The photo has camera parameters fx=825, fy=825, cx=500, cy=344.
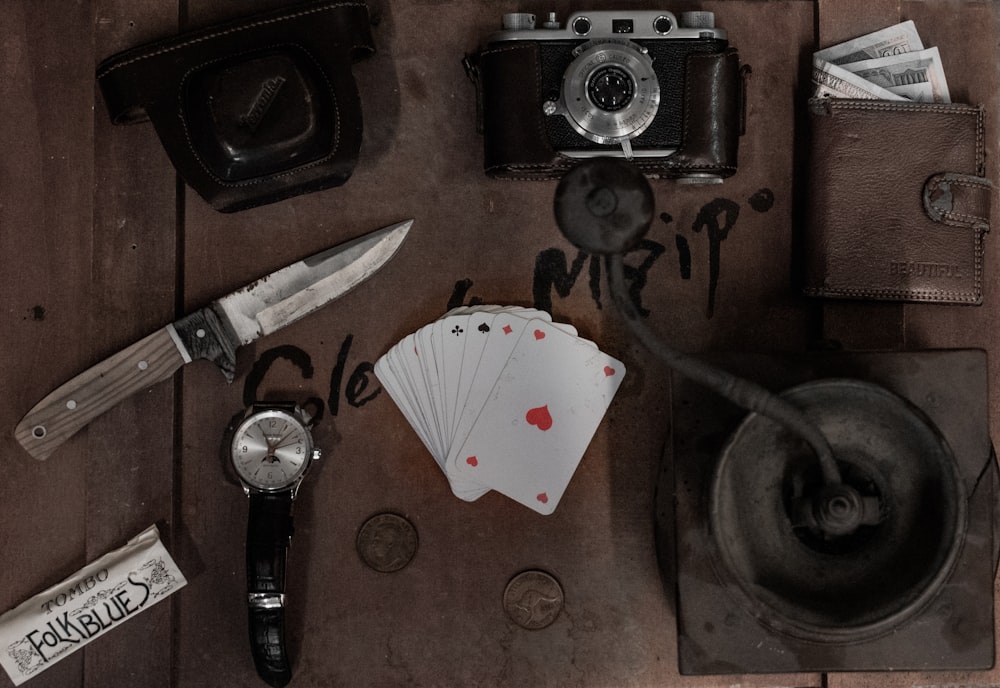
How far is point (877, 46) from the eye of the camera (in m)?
1.25

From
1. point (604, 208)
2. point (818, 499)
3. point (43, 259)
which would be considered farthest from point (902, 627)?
point (43, 259)

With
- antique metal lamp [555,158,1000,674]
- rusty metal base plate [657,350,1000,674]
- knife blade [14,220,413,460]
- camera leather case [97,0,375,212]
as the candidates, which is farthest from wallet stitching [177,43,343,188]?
rusty metal base plate [657,350,1000,674]

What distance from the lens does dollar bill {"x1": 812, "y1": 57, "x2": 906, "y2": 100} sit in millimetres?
1220

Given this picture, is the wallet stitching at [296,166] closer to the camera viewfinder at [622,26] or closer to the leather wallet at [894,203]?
the camera viewfinder at [622,26]

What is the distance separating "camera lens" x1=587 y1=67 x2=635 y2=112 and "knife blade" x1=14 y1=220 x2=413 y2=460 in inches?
15.2

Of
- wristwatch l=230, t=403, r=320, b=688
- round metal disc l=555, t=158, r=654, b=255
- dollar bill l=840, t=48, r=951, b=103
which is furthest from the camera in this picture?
dollar bill l=840, t=48, r=951, b=103

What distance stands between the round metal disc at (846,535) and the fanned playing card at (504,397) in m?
0.30

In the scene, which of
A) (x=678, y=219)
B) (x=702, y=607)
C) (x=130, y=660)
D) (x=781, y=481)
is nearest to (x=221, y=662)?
(x=130, y=660)

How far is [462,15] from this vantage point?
1260mm

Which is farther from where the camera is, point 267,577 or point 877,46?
point 877,46

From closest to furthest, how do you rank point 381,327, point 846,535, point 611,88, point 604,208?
point 604,208, point 846,535, point 611,88, point 381,327

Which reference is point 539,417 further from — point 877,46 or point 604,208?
point 877,46

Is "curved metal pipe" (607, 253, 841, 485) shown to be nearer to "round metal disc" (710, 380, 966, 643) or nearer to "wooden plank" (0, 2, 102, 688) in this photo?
"round metal disc" (710, 380, 966, 643)

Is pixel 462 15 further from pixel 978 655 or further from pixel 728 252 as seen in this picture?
pixel 978 655
